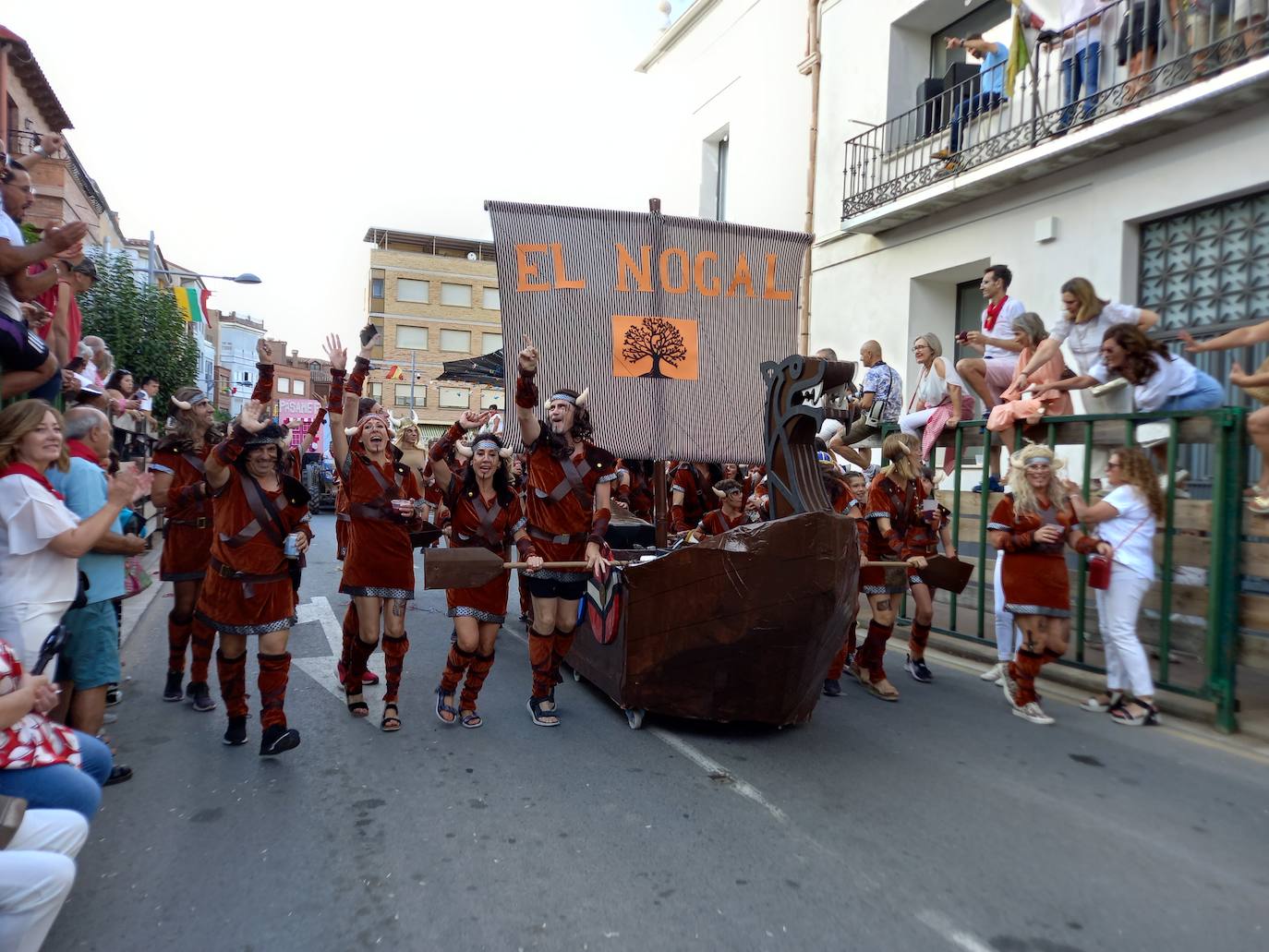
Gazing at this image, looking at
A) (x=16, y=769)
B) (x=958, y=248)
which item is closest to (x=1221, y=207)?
(x=958, y=248)

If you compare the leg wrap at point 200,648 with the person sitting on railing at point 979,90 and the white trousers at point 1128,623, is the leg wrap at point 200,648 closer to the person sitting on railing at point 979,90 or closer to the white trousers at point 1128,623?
the white trousers at point 1128,623

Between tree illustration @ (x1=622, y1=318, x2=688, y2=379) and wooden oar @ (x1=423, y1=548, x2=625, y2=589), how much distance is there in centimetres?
345

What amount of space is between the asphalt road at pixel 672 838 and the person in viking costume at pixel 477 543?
0.92ft

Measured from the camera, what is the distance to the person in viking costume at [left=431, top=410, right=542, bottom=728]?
18.3 ft

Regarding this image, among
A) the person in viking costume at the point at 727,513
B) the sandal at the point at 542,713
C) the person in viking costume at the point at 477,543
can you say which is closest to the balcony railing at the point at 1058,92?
the person in viking costume at the point at 727,513

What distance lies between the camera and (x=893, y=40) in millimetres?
12852

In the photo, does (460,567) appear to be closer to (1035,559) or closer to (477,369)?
(1035,559)

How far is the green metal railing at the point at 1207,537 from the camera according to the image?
18.4 feet

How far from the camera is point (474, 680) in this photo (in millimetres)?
5578

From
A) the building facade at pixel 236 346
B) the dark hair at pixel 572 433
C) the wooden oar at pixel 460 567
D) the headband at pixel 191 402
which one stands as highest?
the building facade at pixel 236 346

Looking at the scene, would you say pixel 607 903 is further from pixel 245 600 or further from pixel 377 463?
pixel 377 463

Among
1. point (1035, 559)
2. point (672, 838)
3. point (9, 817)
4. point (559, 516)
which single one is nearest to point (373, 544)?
point (559, 516)

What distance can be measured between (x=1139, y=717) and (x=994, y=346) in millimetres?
3991

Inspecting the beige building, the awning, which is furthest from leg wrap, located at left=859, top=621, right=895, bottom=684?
the beige building
